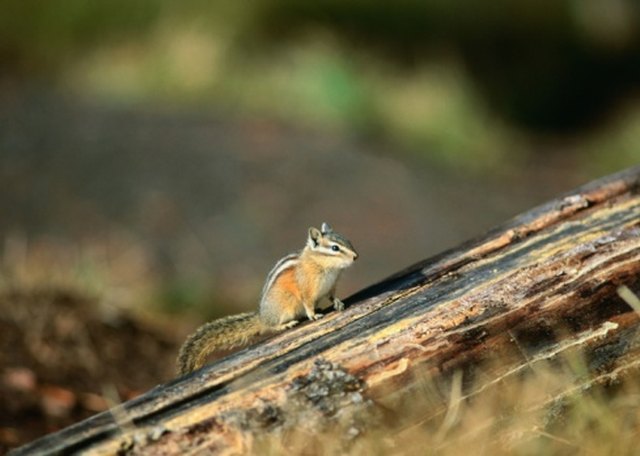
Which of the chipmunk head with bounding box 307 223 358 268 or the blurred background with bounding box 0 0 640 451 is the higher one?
the blurred background with bounding box 0 0 640 451

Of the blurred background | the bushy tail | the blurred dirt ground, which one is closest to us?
the bushy tail

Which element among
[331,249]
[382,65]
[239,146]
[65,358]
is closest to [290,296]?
[331,249]

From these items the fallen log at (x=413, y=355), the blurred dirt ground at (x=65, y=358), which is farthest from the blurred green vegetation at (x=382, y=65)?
the fallen log at (x=413, y=355)

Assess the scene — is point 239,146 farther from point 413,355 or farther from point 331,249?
point 413,355

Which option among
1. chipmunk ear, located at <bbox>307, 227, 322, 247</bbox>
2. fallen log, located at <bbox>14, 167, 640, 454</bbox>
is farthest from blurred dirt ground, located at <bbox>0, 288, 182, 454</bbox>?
fallen log, located at <bbox>14, 167, 640, 454</bbox>

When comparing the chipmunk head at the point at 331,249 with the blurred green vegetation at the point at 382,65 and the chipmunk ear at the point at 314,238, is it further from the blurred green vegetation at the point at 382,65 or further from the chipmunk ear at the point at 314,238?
the blurred green vegetation at the point at 382,65

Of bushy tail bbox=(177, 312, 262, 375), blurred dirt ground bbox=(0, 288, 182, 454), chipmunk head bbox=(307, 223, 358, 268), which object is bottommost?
bushy tail bbox=(177, 312, 262, 375)

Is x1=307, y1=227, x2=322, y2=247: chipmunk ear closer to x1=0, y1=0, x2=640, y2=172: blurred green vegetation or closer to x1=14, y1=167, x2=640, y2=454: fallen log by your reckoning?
x1=14, y1=167, x2=640, y2=454: fallen log

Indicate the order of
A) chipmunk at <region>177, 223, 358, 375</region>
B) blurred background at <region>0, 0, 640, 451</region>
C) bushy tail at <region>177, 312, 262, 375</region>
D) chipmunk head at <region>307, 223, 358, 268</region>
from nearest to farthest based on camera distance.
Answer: bushy tail at <region>177, 312, 262, 375</region> → chipmunk at <region>177, 223, 358, 375</region> → chipmunk head at <region>307, 223, 358, 268</region> → blurred background at <region>0, 0, 640, 451</region>

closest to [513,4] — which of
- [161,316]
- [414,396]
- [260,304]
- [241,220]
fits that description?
[241,220]
